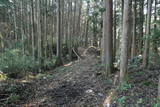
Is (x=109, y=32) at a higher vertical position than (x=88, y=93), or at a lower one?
higher

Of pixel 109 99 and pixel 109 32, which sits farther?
pixel 109 32

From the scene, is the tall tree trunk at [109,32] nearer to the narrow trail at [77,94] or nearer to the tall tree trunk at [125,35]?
the narrow trail at [77,94]

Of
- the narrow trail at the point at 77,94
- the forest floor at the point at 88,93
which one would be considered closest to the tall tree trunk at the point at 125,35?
the forest floor at the point at 88,93

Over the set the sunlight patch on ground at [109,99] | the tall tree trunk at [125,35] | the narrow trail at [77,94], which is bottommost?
the narrow trail at [77,94]

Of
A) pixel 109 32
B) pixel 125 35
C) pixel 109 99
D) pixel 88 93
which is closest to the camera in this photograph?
pixel 109 99

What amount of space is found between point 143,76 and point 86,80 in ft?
8.46

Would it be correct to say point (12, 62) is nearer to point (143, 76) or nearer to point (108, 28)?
point (108, 28)

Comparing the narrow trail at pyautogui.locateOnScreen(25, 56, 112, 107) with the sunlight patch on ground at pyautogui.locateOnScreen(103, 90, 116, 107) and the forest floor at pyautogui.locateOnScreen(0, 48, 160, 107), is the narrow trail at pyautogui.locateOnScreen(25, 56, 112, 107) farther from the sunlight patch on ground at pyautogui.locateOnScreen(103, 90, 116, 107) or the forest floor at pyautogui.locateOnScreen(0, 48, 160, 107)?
the sunlight patch on ground at pyautogui.locateOnScreen(103, 90, 116, 107)

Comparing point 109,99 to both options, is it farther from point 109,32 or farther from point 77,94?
point 109,32

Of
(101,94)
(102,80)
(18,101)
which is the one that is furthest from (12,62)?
(101,94)

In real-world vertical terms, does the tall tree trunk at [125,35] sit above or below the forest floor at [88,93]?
above

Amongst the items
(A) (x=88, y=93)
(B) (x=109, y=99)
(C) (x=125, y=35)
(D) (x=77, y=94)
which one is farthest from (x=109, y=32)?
(B) (x=109, y=99)

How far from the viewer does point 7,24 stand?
23.2m

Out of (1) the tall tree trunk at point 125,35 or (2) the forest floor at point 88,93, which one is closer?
(2) the forest floor at point 88,93
